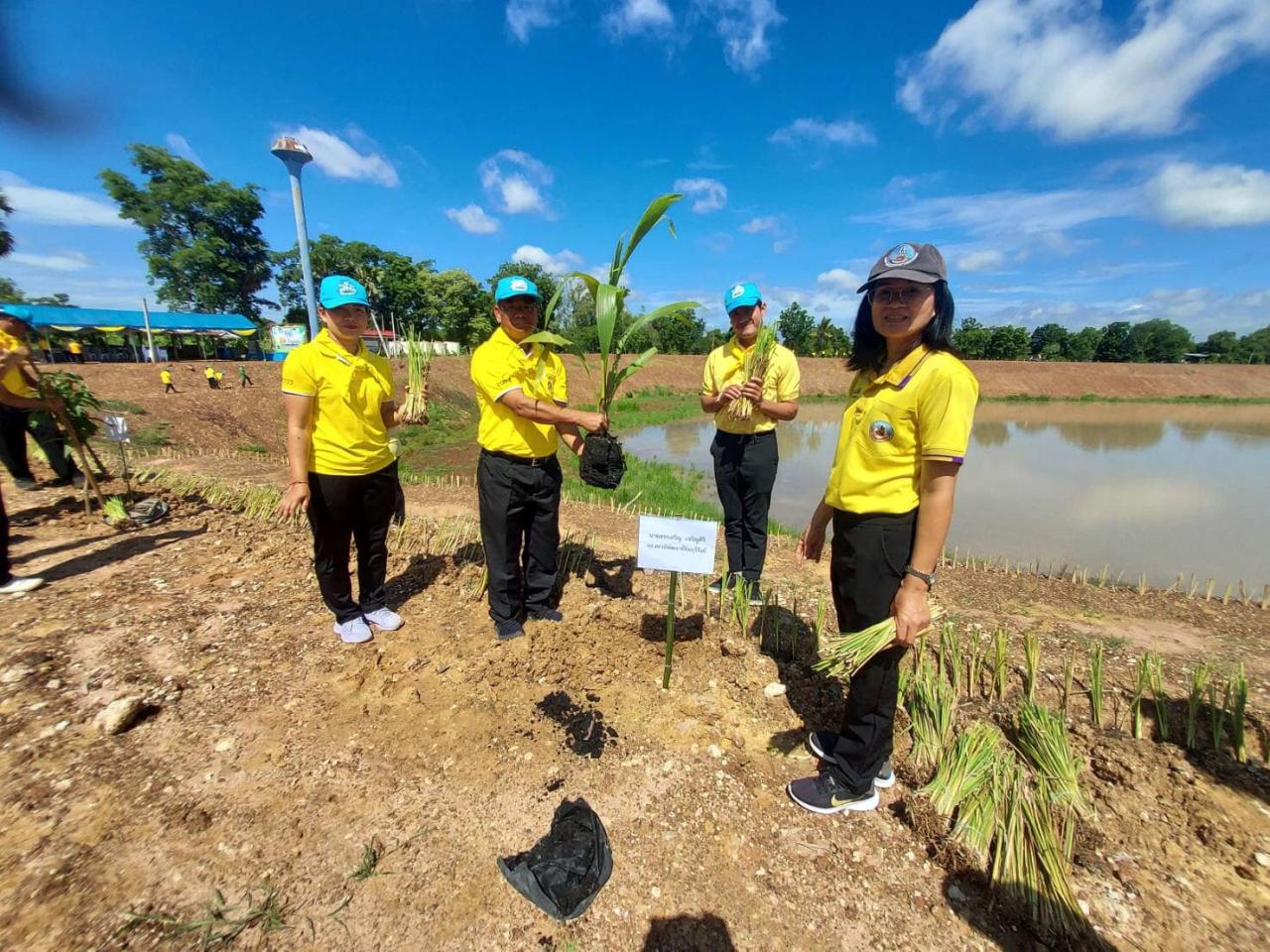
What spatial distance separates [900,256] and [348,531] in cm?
299

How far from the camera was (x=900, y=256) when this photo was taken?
159 cm

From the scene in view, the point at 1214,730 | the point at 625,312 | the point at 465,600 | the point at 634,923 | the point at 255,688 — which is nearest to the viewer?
the point at 634,923

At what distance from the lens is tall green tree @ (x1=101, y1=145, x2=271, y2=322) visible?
3359 centimetres

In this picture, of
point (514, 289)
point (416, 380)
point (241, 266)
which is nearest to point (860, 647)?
point (514, 289)

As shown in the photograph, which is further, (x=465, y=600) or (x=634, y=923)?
(x=465, y=600)

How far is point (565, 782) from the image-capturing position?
6.57ft

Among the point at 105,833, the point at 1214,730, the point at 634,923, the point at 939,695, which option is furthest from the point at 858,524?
the point at 105,833

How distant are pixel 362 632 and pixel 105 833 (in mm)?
1242

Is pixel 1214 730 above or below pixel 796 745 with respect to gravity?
above

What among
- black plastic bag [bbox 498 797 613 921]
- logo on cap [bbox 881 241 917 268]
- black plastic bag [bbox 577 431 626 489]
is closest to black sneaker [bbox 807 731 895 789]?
black plastic bag [bbox 498 797 613 921]

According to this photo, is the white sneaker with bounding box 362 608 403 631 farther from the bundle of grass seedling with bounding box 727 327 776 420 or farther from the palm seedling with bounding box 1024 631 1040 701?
the palm seedling with bounding box 1024 631 1040 701

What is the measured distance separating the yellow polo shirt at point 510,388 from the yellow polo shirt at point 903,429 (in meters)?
1.58

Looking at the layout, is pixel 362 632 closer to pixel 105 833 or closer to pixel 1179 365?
pixel 105 833

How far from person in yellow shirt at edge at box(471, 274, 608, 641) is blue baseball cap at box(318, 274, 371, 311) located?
657mm
